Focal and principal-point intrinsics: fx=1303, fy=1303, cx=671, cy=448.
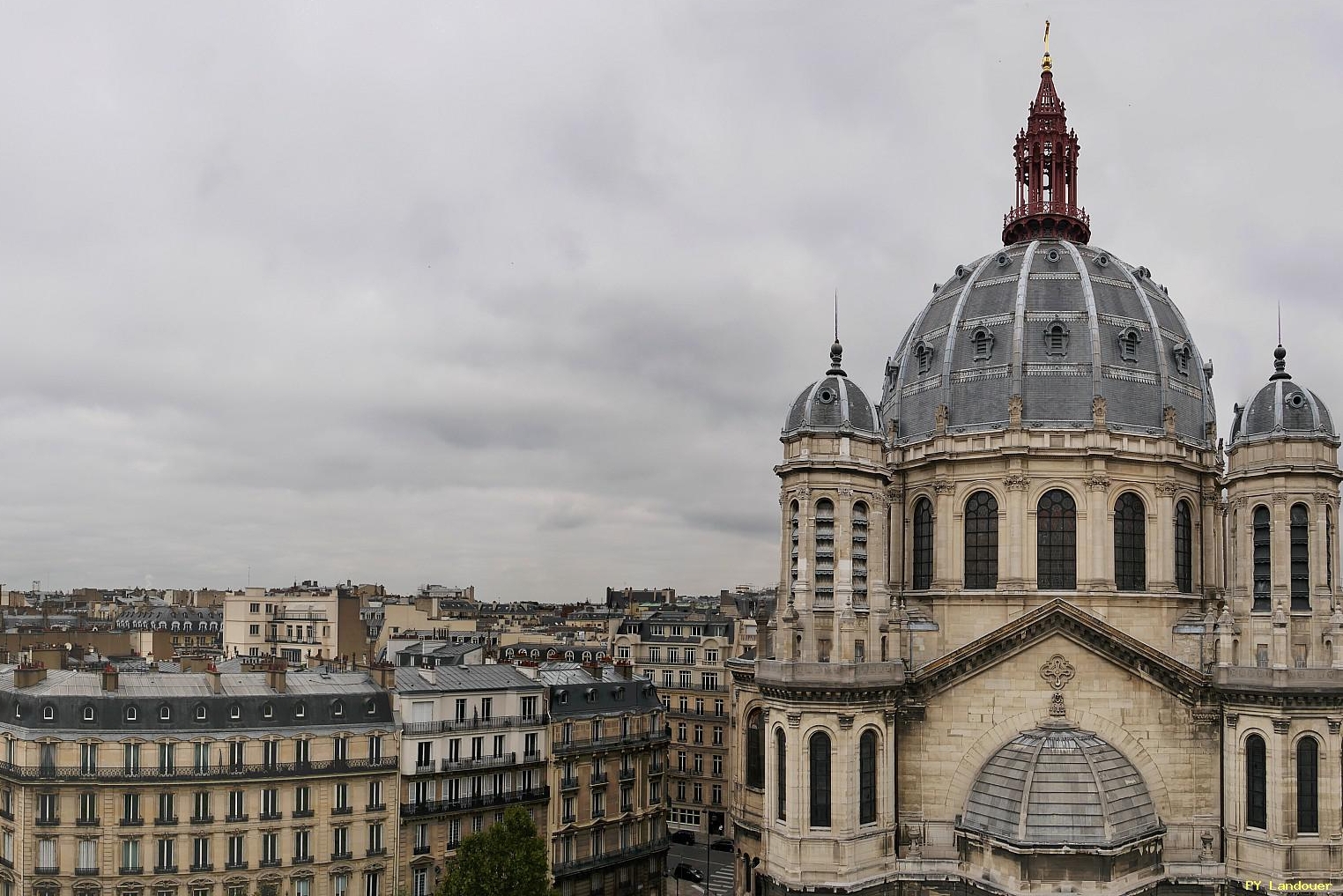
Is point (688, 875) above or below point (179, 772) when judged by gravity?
below

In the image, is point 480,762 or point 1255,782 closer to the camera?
point 1255,782

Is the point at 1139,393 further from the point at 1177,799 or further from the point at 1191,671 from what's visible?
the point at 1177,799

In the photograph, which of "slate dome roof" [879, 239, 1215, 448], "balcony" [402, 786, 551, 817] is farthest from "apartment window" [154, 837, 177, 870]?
"slate dome roof" [879, 239, 1215, 448]

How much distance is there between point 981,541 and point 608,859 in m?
25.6

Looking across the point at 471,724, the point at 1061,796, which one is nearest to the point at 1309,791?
the point at 1061,796

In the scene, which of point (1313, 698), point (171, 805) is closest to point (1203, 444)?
point (1313, 698)

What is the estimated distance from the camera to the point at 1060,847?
136 feet

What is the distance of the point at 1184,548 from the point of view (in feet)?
171

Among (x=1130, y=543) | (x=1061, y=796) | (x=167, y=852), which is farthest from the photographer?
(x=167, y=852)

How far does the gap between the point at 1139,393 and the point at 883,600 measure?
47.3ft

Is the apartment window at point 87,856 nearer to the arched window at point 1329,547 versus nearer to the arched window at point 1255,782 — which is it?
the arched window at point 1255,782

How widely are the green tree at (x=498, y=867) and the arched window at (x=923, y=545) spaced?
1841 cm

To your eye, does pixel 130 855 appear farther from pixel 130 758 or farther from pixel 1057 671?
pixel 1057 671

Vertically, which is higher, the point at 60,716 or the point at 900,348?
the point at 900,348
